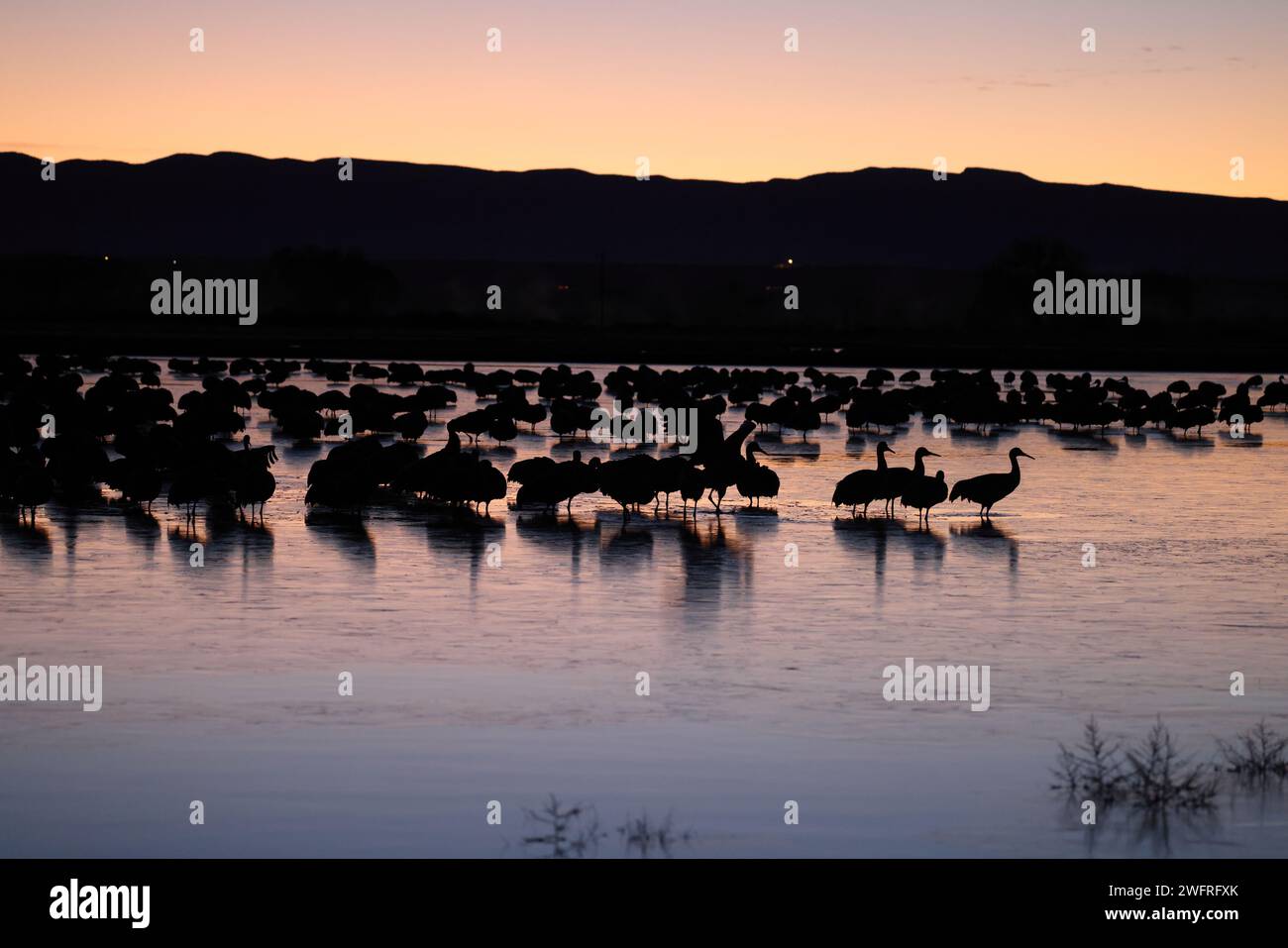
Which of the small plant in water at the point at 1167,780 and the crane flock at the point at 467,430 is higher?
the crane flock at the point at 467,430

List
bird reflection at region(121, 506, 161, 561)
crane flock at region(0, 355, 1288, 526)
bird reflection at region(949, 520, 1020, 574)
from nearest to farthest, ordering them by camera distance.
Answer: bird reflection at region(121, 506, 161, 561), bird reflection at region(949, 520, 1020, 574), crane flock at region(0, 355, 1288, 526)

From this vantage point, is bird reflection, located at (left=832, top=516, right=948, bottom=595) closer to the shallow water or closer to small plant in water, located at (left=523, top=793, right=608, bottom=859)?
the shallow water

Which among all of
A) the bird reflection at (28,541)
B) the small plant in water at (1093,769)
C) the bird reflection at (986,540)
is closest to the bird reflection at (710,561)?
the bird reflection at (986,540)

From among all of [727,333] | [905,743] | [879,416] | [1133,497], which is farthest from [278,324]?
[905,743]

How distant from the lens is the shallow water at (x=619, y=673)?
31.2 ft

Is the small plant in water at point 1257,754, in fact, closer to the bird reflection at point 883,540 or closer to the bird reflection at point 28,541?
the bird reflection at point 883,540

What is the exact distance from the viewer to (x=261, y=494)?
21953 millimetres

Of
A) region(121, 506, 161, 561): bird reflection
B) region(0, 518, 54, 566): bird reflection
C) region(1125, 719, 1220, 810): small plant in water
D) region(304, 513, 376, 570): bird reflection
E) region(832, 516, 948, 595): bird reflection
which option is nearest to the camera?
region(1125, 719, 1220, 810): small plant in water

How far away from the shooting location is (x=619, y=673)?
1323cm

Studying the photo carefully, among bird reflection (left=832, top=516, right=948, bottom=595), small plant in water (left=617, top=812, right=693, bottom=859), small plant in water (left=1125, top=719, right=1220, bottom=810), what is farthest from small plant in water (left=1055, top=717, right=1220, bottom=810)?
bird reflection (left=832, top=516, right=948, bottom=595)

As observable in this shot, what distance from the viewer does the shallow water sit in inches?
374

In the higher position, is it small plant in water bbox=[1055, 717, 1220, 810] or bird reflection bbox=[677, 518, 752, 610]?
bird reflection bbox=[677, 518, 752, 610]

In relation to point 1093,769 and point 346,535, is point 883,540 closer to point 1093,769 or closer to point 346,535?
point 346,535

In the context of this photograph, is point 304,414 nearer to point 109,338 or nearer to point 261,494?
point 261,494
